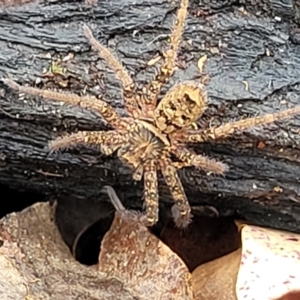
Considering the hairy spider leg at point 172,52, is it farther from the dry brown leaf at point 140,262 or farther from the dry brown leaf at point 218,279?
the dry brown leaf at point 218,279

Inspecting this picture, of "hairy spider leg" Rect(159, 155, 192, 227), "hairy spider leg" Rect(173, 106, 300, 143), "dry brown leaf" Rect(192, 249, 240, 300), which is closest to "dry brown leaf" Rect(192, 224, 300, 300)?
"dry brown leaf" Rect(192, 249, 240, 300)

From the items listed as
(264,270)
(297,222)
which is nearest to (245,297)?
(264,270)

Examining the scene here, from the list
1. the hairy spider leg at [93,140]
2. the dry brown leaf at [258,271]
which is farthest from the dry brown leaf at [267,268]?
the hairy spider leg at [93,140]

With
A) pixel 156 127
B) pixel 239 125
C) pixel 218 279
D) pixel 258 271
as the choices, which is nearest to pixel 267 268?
pixel 258 271

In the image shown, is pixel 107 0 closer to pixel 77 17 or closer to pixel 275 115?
pixel 77 17

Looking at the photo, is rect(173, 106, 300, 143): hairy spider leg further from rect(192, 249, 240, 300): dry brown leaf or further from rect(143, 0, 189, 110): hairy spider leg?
rect(192, 249, 240, 300): dry brown leaf
